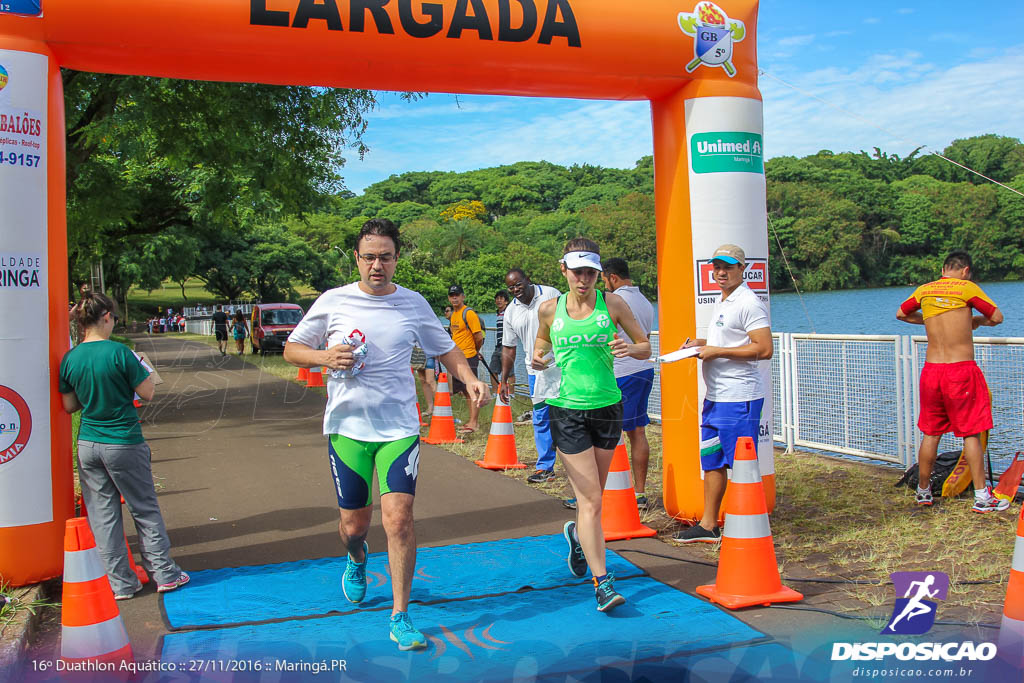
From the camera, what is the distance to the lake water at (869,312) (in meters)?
23.9

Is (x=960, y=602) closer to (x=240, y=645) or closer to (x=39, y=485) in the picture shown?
(x=240, y=645)

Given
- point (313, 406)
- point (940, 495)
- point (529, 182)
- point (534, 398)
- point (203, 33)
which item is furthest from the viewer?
point (529, 182)

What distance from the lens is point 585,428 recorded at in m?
4.90

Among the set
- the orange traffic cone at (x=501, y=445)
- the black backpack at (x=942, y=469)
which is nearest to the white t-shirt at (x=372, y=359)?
the orange traffic cone at (x=501, y=445)

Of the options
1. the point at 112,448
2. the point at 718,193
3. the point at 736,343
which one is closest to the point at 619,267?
the point at 718,193

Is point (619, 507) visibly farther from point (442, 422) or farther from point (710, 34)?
point (442, 422)

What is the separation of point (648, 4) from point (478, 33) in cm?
133

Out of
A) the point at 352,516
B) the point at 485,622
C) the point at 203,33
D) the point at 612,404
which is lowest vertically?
the point at 485,622

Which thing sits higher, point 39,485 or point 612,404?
point 612,404

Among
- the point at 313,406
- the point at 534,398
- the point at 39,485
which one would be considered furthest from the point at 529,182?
the point at 39,485

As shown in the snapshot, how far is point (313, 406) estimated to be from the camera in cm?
1571

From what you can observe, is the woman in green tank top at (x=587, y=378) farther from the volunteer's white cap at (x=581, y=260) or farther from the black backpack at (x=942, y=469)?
the black backpack at (x=942, y=469)

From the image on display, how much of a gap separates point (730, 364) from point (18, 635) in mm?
4417

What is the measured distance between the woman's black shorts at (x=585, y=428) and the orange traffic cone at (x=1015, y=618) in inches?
82.3
